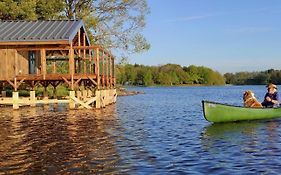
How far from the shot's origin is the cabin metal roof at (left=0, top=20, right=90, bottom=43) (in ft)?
90.1

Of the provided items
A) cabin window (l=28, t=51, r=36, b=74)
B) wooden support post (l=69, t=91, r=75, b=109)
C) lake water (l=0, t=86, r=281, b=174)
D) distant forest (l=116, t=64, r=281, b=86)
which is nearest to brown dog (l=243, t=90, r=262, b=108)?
lake water (l=0, t=86, r=281, b=174)

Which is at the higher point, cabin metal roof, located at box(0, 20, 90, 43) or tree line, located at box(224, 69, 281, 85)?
cabin metal roof, located at box(0, 20, 90, 43)

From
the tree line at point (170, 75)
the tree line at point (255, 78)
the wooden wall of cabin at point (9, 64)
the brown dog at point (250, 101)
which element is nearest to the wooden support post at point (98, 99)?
the wooden wall of cabin at point (9, 64)

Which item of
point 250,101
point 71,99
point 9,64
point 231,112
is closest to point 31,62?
point 9,64

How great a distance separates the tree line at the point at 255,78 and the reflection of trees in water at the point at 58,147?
4589 inches

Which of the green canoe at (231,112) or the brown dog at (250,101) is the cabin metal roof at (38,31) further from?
the brown dog at (250,101)

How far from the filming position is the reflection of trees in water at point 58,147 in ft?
36.7

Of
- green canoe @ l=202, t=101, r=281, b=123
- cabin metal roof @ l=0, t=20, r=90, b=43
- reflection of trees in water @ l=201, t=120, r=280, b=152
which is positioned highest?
cabin metal roof @ l=0, t=20, r=90, b=43

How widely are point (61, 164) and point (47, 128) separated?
26.7ft

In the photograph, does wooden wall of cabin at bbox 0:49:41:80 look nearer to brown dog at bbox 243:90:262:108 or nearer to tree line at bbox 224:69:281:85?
brown dog at bbox 243:90:262:108

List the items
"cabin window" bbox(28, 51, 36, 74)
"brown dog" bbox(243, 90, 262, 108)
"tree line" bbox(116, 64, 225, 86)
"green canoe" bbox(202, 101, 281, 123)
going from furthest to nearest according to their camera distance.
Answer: "tree line" bbox(116, 64, 225, 86), "cabin window" bbox(28, 51, 36, 74), "brown dog" bbox(243, 90, 262, 108), "green canoe" bbox(202, 101, 281, 123)

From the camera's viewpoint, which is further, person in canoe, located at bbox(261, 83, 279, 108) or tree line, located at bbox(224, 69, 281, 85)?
tree line, located at bbox(224, 69, 281, 85)

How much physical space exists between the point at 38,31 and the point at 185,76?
13124cm

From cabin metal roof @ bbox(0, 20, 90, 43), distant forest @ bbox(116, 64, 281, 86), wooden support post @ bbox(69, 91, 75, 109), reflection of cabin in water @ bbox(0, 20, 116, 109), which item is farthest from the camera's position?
distant forest @ bbox(116, 64, 281, 86)
